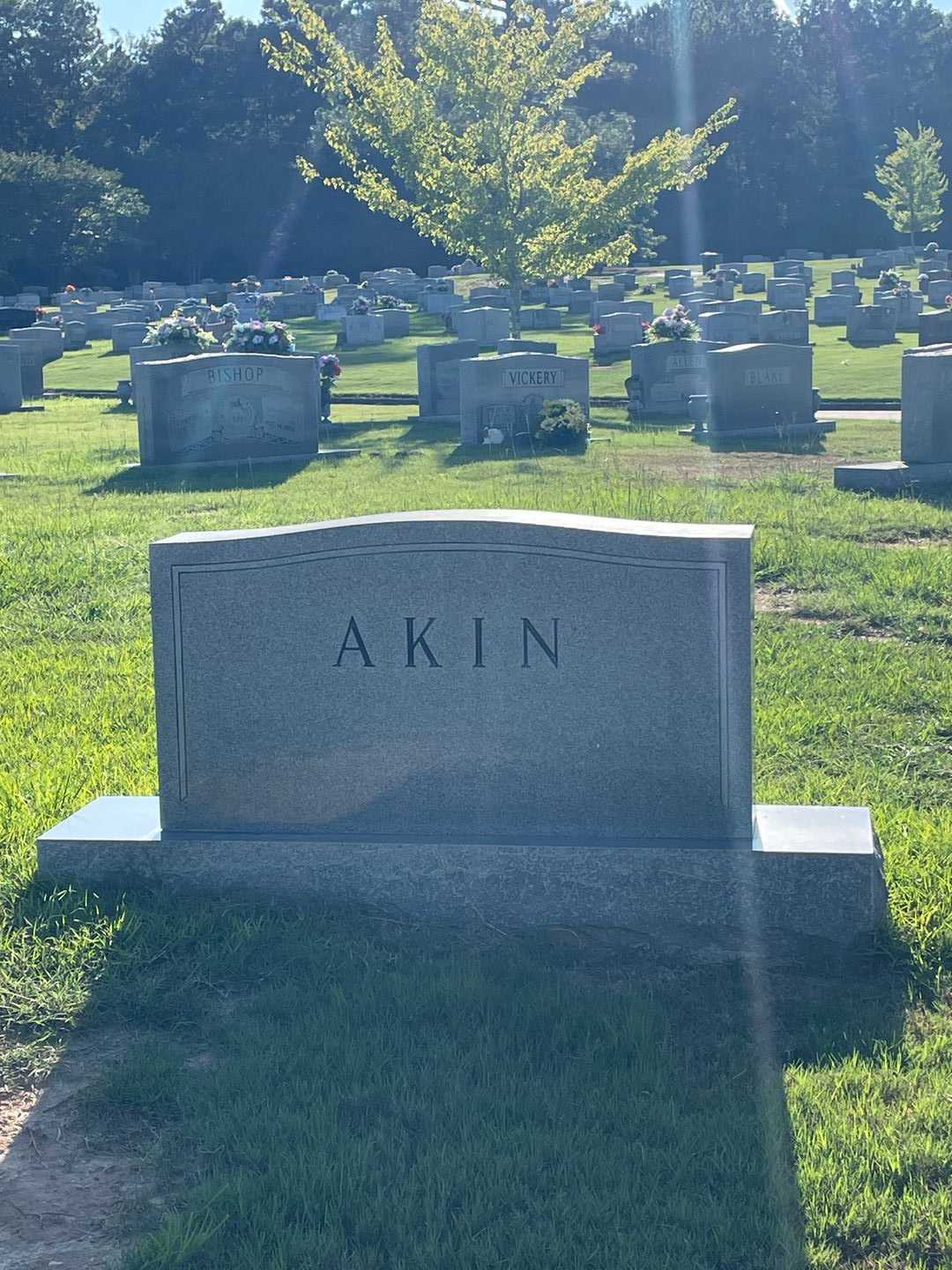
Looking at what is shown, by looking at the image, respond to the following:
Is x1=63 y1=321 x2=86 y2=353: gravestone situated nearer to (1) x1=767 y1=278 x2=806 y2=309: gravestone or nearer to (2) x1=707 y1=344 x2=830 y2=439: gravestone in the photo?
(1) x1=767 y1=278 x2=806 y2=309: gravestone

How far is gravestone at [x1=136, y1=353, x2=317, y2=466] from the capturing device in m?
16.4

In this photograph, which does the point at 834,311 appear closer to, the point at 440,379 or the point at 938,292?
the point at 938,292

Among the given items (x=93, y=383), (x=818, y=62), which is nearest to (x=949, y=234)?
(x=818, y=62)

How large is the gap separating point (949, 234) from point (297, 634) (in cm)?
7308

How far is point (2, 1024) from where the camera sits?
3861 millimetres

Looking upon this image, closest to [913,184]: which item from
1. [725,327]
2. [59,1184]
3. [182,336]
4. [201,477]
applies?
[725,327]

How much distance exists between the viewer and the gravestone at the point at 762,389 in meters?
18.4

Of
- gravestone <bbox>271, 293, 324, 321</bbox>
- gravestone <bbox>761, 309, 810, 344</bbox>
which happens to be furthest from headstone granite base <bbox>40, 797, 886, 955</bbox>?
gravestone <bbox>271, 293, 324, 321</bbox>

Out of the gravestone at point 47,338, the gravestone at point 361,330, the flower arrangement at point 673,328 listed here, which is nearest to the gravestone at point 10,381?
the flower arrangement at point 673,328

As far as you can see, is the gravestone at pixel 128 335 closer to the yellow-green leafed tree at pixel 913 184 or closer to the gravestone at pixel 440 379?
the gravestone at pixel 440 379

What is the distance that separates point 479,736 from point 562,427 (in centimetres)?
1309

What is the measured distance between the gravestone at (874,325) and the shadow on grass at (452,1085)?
30.1m

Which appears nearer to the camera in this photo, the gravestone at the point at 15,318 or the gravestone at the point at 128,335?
the gravestone at the point at 128,335

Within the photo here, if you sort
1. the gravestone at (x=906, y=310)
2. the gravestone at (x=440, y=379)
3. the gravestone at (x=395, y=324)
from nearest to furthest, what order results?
1. the gravestone at (x=440, y=379)
2. the gravestone at (x=906, y=310)
3. the gravestone at (x=395, y=324)
